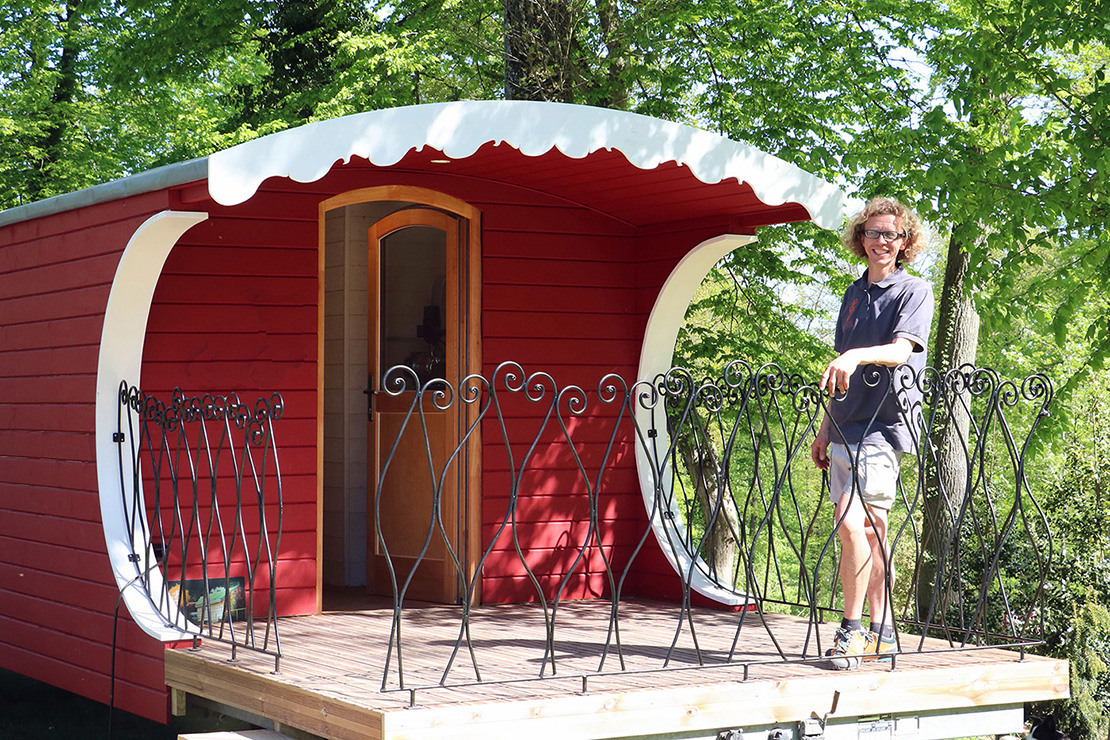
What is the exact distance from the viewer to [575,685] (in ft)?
13.6

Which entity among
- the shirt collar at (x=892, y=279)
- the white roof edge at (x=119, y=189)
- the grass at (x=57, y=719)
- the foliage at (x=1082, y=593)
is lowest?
the grass at (x=57, y=719)

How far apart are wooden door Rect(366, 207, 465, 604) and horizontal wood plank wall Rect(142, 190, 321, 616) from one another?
0.63 meters

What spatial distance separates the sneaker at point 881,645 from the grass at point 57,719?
340cm

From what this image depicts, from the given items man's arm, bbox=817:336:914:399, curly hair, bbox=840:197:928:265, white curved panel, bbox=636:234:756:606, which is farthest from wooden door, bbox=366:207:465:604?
man's arm, bbox=817:336:914:399

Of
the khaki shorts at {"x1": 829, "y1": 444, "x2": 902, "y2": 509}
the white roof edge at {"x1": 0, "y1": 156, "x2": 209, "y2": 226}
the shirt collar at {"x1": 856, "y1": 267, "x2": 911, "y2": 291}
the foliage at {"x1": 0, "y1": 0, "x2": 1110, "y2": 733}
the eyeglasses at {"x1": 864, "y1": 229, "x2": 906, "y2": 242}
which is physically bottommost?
the khaki shorts at {"x1": 829, "y1": 444, "x2": 902, "y2": 509}

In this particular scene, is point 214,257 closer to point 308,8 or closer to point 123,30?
point 308,8

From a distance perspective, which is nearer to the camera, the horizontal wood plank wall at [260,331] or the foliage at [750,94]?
the horizontal wood plank wall at [260,331]

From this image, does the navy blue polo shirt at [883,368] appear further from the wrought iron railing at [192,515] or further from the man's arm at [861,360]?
the wrought iron railing at [192,515]

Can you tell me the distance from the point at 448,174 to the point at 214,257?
136 centimetres

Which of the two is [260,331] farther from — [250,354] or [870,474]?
[870,474]

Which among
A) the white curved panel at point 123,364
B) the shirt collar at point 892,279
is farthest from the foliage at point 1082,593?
the white curved panel at point 123,364

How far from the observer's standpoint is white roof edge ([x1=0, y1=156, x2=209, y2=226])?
4.59 meters

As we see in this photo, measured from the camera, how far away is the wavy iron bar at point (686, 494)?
4.22m

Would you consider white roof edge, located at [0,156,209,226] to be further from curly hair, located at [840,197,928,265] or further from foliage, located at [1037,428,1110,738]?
foliage, located at [1037,428,1110,738]
